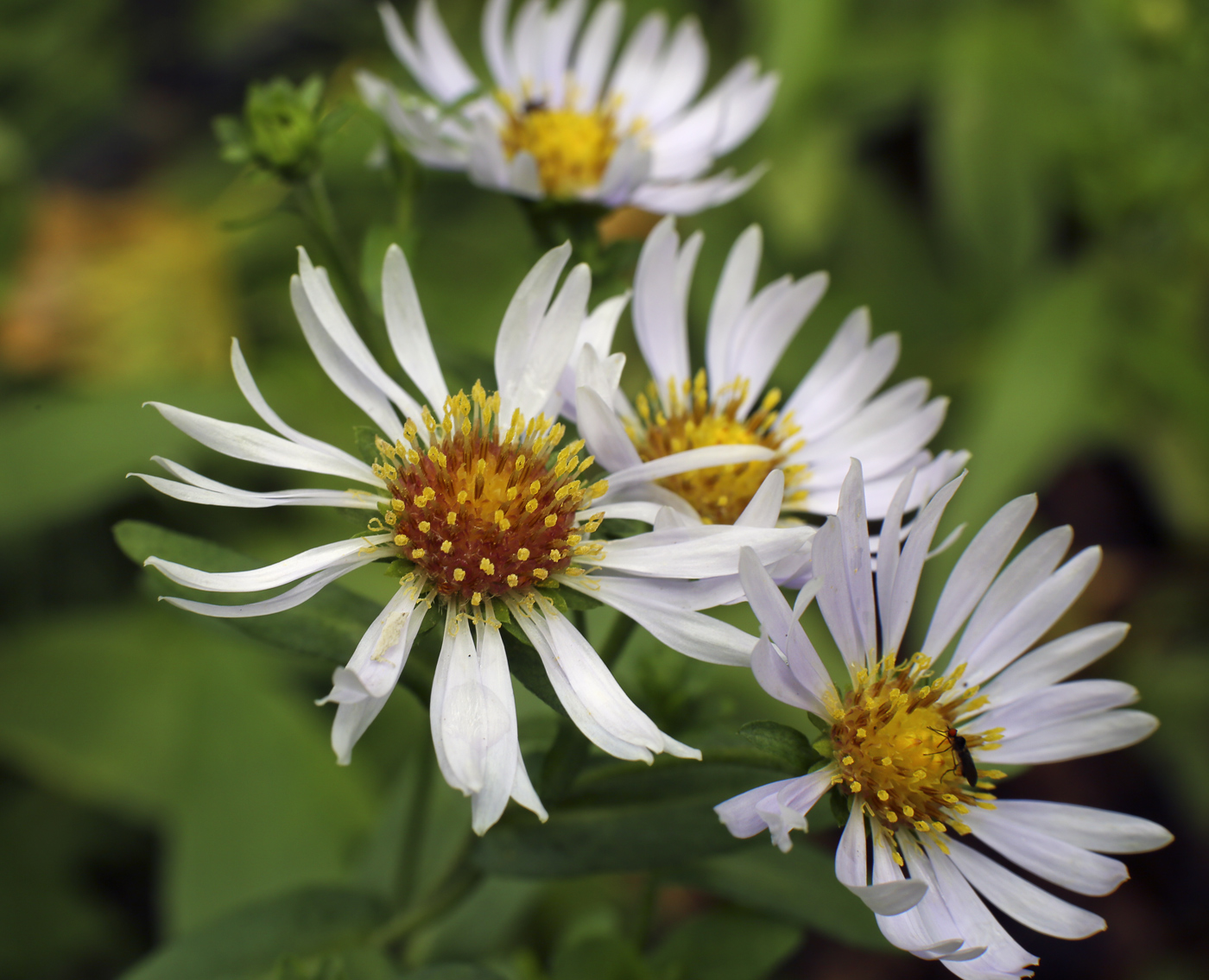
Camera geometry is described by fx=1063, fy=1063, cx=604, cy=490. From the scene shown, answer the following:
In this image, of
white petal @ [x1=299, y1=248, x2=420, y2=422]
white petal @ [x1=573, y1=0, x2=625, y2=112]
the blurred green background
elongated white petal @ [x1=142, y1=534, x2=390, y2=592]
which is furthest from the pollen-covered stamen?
white petal @ [x1=573, y1=0, x2=625, y2=112]

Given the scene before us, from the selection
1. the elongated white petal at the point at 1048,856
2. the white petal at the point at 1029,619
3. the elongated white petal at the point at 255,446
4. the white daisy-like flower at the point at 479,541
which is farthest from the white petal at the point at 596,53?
the elongated white petal at the point at 1048,856

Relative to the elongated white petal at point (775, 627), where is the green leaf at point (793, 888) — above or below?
below

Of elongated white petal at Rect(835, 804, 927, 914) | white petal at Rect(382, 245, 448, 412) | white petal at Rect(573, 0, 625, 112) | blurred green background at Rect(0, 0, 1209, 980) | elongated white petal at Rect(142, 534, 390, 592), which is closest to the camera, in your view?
elongated white petal at Rect(835, 804, 927, 914)

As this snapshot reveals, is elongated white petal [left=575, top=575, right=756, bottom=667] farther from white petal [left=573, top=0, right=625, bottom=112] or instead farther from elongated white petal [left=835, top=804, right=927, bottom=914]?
white petal [left=573, top=0, right=625, bottom=112]

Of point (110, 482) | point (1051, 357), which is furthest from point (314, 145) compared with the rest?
point (1051, 357)

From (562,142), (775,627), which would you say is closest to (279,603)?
(775,627)

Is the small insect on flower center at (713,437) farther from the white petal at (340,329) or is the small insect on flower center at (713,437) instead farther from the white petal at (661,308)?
the white petal at (340,329)

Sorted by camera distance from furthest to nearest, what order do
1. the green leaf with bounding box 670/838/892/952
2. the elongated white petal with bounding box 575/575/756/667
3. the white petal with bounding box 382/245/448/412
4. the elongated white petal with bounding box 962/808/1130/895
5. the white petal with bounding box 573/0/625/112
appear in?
1. the white petal with bounding box 573/0/625/112
2. the green leaf with bounding box 670/838/892/952
3. the white petal with bounding box 382/245/448/412
4. the elongated white petal with bounding box 962/808/1130/895
5. the elongated white petal with bounding box 575/575/756/667
